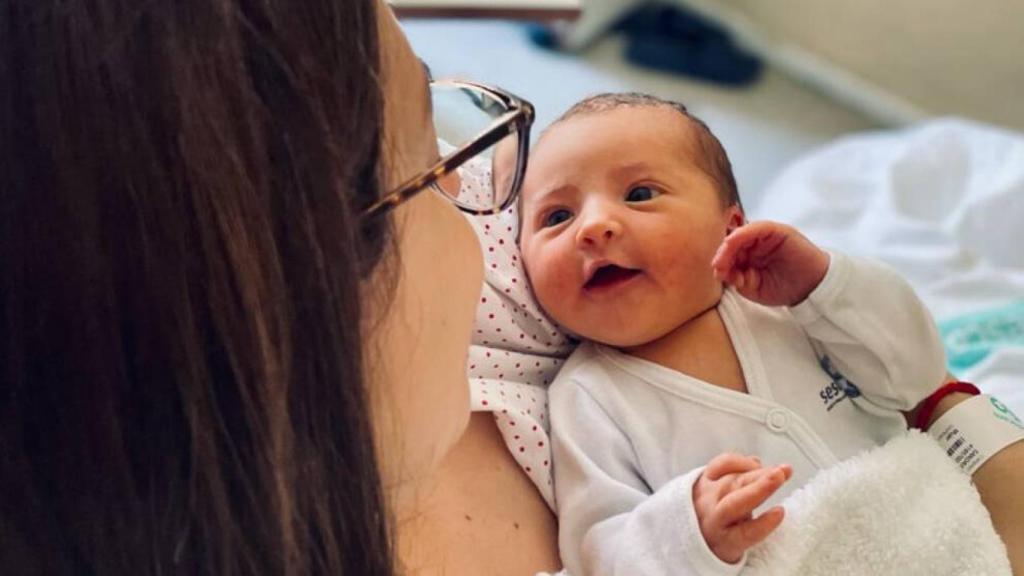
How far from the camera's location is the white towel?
0.83 metres

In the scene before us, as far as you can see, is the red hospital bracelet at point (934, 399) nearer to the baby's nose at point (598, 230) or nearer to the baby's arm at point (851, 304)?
the baby's arm at point (851, 304)

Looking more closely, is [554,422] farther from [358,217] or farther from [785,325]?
[358,217]

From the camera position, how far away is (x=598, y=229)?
929mm

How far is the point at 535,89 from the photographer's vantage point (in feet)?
8.12

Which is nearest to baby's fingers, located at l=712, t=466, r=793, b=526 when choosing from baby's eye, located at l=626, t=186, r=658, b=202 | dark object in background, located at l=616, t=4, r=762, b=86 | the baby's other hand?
the baby's other hand

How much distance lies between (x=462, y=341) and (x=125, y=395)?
252 millimetres

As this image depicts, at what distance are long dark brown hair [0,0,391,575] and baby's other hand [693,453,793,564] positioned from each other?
10.6 inches

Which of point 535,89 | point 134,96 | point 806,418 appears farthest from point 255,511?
point 535,89

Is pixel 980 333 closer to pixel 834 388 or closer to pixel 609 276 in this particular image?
pixel 834 388

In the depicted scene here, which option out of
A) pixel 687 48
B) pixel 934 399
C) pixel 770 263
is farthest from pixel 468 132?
pixel 687 48

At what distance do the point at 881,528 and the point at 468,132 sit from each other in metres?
0.42

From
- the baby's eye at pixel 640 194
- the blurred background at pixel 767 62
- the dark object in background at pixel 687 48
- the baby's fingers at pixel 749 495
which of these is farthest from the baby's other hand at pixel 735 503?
the dark object in background at pixel 687 48

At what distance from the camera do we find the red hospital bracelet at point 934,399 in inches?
38.4

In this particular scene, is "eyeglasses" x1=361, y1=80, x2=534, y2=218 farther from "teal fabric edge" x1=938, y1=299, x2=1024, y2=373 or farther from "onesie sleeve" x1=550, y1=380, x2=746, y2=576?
"teal fabric edge" x1=938, y1=299, x2=1024, y2=373
